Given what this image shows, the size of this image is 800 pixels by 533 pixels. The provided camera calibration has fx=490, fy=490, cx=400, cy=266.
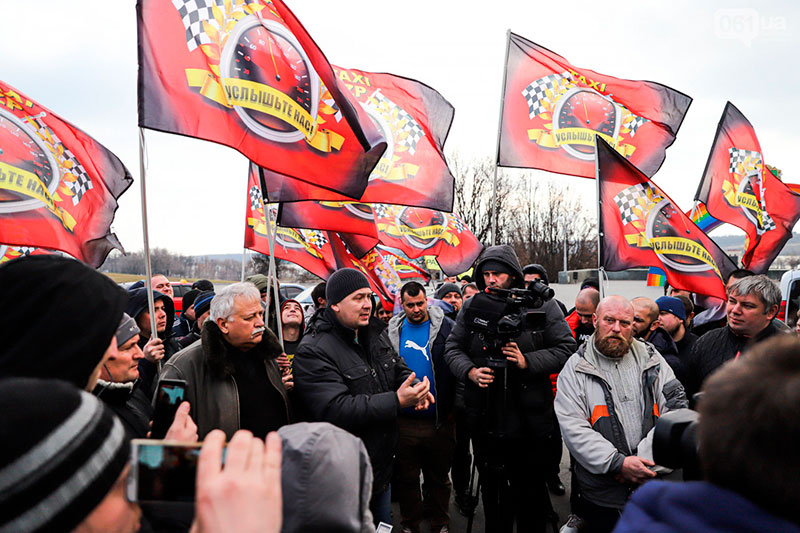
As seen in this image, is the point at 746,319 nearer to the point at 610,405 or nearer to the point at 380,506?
the point at 610,405

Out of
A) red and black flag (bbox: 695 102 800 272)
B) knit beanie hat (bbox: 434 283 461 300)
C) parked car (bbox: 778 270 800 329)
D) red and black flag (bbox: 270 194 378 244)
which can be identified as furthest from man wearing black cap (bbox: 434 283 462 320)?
parked car (bbox: 778 270 800 329)

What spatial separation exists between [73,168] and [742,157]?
920 cm

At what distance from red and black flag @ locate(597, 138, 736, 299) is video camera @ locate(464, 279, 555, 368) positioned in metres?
1.94

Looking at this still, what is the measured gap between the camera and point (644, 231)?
5.35 meters

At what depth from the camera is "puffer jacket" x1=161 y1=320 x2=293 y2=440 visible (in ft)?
8.65

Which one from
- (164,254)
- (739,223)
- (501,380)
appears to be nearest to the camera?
(501,380)

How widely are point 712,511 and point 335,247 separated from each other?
6.47 meters

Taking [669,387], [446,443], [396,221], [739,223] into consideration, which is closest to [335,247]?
[396,221]

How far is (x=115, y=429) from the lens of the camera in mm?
880

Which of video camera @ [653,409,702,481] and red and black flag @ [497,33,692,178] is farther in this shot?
red and black flag @ [497,33,692,178]

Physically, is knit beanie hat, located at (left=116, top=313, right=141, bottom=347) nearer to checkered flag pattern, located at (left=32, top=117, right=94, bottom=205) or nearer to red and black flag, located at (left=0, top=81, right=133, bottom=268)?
red and black flag, located at (left=0, top=81, right=133, bottom=268)

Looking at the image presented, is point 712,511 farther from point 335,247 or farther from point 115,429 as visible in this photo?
point 335,247

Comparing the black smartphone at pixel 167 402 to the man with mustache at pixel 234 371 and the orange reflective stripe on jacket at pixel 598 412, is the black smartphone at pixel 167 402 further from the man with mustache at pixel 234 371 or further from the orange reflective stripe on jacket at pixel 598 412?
the orange reflective stripe on jacket at pixel 598 412

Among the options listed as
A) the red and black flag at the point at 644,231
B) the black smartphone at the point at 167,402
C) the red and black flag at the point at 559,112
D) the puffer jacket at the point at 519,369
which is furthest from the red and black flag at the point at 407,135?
the black smartphone at the point at 167,402
